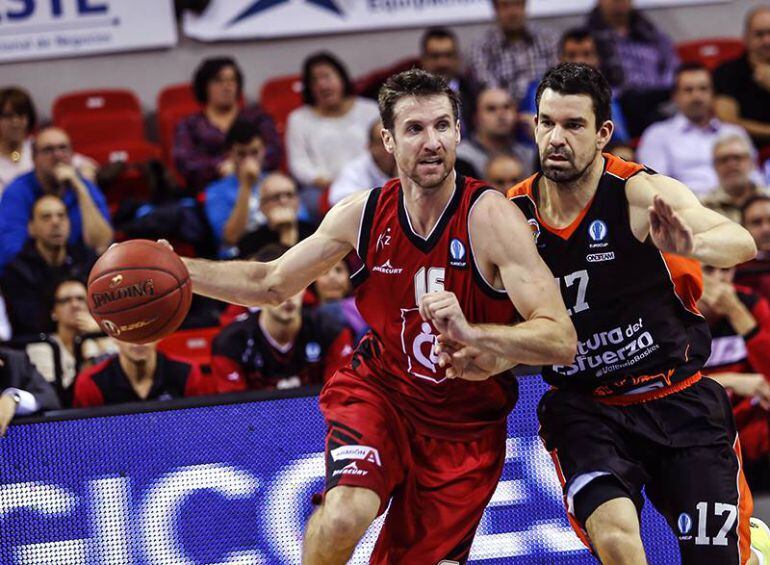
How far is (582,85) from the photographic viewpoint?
4266mm

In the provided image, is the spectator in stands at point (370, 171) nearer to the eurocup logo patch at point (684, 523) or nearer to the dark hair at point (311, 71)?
the dark hair at point (311, 71)

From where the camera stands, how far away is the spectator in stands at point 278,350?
6332 mm

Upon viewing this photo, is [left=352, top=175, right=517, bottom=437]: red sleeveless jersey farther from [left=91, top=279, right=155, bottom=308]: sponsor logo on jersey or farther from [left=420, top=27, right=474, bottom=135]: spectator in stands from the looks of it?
[left=420, top=27, right=474, bottom=135]: spectator in stands

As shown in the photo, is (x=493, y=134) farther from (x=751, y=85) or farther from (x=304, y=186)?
(x=751, y=85)

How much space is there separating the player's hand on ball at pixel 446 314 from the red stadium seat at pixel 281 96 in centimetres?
646

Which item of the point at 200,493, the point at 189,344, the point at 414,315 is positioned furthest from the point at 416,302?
the point at 189,344

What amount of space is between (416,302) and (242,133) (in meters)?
4.38

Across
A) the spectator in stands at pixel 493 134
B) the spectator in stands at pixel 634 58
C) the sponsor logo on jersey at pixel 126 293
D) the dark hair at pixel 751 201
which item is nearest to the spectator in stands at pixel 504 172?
the spectator in stands at pixel 493 134

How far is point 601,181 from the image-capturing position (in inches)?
170

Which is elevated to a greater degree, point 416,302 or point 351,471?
point 416,302

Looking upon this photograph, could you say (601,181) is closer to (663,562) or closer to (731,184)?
(663,562)

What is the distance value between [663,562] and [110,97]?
6501 millimetres

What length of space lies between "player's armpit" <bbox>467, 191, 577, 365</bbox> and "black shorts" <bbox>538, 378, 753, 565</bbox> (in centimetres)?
43

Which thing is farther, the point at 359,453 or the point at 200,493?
the point at 200,493
